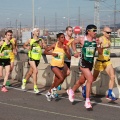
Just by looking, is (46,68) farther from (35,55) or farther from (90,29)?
(90,29)

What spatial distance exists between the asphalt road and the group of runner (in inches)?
10.2

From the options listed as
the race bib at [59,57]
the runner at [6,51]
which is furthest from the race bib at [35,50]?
the race bib at [59,57]

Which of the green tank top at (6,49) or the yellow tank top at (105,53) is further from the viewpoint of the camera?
the green tank top at (6,49)

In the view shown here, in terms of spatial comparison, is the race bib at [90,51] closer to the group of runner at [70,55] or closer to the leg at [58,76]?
the group of runner at [70,55]

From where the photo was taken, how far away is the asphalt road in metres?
8.36

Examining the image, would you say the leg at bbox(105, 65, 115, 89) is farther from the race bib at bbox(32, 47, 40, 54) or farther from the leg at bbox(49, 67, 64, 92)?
the race bib at bbox(32, 47, 40, 54)

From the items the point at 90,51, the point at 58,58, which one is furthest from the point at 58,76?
the point at 90,51

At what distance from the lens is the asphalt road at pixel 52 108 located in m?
8.36

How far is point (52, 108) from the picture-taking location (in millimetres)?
9289

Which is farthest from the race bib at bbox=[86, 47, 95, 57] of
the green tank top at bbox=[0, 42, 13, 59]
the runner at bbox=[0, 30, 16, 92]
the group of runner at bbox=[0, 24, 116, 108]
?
the green tank top at bbox=[0, 42, 13, 59]

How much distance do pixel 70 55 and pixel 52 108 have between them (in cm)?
220

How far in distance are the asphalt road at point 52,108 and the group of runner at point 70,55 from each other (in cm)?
26

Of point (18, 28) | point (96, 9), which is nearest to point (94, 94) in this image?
point (96, 9)

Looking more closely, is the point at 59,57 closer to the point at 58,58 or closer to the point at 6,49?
the point at 58,58
